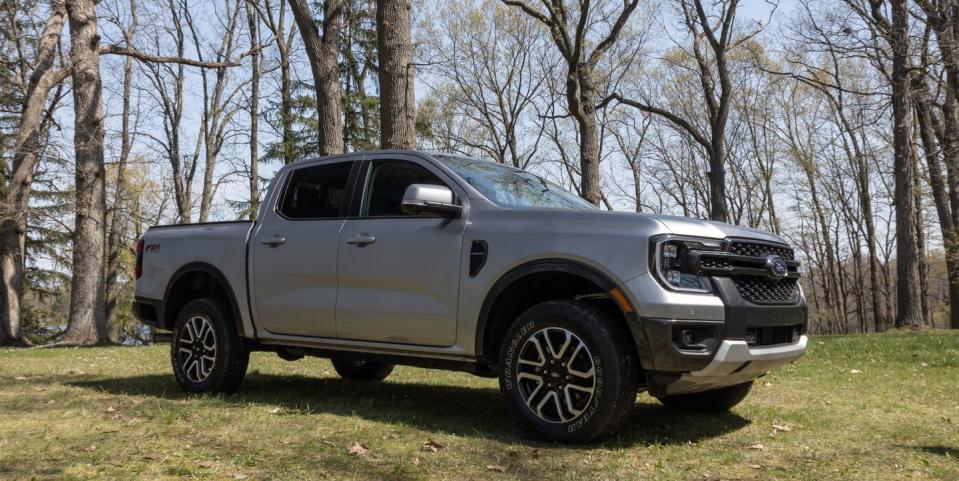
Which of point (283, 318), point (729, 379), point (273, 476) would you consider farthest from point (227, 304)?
point (729, 379)

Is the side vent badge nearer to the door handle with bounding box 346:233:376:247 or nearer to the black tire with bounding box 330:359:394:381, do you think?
the door handle with bounding box 346:233:376:247

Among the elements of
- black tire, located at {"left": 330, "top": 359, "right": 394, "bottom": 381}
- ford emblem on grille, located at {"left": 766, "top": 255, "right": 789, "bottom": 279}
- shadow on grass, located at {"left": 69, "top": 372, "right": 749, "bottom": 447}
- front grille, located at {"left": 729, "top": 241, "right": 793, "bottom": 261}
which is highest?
front grille, located at {"left": 729, "top": 241, "right": 793, "bottom": 261}

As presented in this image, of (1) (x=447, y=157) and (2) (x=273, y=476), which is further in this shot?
(1) (x=447, y=157)

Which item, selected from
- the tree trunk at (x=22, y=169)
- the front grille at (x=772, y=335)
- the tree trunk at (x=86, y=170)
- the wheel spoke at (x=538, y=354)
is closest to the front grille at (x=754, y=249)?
the front grille at (x=772, y=335)

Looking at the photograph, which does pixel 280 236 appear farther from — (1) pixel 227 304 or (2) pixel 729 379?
(2) pixel 729 379

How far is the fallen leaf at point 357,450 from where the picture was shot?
167 inches

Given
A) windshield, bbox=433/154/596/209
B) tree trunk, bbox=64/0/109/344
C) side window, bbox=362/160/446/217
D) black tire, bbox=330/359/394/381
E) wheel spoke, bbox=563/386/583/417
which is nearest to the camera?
wheel spoke, bbox=563/386/583/417

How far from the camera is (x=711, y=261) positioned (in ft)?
14.2

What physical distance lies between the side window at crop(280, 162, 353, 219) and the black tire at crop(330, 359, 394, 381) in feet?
7.27

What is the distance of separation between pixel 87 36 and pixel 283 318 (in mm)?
13681

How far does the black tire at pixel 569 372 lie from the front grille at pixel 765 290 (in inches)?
30.5

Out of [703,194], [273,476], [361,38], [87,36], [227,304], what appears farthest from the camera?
[703,194]

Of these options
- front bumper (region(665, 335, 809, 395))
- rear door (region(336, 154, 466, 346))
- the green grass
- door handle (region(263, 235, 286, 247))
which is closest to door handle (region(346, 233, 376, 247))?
rear door (region(336, 154, 466, 346))

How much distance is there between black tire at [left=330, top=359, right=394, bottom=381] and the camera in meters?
7.82
